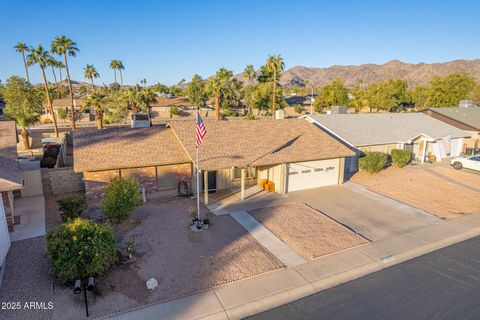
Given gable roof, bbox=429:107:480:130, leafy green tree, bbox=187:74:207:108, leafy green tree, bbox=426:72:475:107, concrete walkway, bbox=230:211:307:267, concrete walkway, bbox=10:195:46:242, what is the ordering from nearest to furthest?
concrete walkway, bbox=230:211:307:267
concrete walkway, bbox=10:195:46:242
gable roof, bbox=429:107:480:130
leafy green tree, bbox=426:72:475:107
leafy green tree, bbox=187:74:207:108

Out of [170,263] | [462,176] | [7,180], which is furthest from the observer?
[462,176]

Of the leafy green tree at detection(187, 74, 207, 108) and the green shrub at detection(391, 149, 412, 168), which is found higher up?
the leafy green tree at detection(187, 74, 207, 108)

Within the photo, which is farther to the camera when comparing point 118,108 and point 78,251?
point 118,108

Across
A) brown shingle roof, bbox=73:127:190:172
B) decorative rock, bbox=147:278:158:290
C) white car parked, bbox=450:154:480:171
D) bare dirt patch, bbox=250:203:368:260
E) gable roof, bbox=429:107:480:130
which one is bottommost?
bare dirt patch, bbox=250:203:368:260

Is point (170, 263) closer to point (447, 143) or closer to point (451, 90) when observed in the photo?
point (447, 143)

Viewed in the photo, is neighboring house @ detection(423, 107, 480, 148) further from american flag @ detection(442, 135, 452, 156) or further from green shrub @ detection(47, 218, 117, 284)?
green shrub @ detection(47, 218, 117, 284)

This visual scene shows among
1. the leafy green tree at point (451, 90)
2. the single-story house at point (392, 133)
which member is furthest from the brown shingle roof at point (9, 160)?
the leafy green tree at point (451, 90)

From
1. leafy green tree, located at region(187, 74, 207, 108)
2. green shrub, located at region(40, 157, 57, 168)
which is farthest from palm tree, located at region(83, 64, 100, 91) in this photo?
green shrub, located at region(40, 157, 57, 168)

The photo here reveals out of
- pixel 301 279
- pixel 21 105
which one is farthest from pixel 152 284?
pixel 21 105
